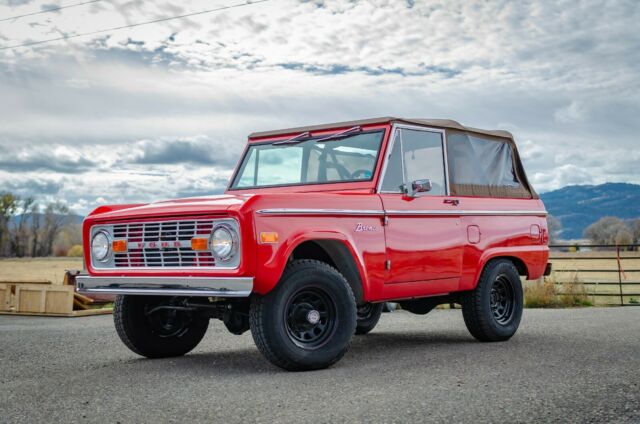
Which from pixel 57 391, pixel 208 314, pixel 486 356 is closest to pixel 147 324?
pixel 208 314

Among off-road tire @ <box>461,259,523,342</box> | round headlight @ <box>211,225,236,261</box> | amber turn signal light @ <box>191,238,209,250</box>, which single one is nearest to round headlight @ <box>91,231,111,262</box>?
amber turn signal light @ <box>191,238,209,250</box>

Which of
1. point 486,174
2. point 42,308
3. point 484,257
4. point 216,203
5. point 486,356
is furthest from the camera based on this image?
point 42,308

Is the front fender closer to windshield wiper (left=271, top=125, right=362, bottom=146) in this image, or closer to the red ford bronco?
the red ford bronco

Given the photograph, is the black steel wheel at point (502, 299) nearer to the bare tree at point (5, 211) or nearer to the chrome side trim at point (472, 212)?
the chrome side trim at point (472, 212)

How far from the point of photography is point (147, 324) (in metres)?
7.86

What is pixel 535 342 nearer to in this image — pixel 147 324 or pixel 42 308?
pixel 147 324

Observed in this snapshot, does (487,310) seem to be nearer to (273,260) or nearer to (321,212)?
(321,212)

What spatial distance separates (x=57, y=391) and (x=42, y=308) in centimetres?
1024

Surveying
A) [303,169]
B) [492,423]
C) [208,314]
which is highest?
[303,169]

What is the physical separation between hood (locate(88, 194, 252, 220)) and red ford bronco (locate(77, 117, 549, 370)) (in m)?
0.02

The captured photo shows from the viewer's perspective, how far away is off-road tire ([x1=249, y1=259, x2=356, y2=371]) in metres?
6.37

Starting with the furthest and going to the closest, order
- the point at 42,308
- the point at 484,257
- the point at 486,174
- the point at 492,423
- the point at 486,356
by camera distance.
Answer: the point at 42,308 < the point at 486,174 < the point at 484,257 < the point at 486,356 < the point at 492,423

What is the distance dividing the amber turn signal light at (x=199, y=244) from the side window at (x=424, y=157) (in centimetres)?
242

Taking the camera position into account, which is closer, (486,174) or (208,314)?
(208,314)
